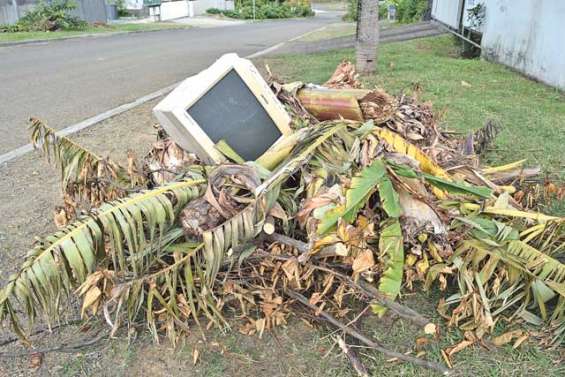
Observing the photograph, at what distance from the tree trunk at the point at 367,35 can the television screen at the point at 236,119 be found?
5.66m

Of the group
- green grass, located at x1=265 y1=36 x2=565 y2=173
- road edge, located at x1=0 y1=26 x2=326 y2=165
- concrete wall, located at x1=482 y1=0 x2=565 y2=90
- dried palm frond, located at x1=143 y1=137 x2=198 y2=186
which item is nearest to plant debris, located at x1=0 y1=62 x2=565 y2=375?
dried palm frond, located at x1=143 y1=137 x2=198 y2=186

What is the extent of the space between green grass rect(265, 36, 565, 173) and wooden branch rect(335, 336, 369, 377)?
8.36ft

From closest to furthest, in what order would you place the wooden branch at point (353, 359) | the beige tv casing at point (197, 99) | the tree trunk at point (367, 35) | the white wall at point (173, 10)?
the wooden branch at point (353, 359)
the beige tv casing at point (197, 99)
the tree trunk at point (367, 35)
the white wall at point (173, 10)

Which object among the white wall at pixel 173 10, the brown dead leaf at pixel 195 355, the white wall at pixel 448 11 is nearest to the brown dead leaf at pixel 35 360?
the brown dead leaf at pixel 195 355

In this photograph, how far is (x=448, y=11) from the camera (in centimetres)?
1593

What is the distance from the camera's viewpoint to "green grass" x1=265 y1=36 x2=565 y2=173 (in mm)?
4594

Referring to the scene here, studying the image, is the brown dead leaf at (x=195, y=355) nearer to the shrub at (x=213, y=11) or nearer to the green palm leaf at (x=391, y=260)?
the green palm leaf at (x=391, y=260)

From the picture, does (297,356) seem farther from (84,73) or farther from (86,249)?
(84,73)

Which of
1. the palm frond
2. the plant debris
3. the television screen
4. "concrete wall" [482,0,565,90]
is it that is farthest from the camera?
"concrete wall" [482,0,565,90]

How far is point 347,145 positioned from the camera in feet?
9.14

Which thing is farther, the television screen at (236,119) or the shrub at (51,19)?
the shrub at (51,19)

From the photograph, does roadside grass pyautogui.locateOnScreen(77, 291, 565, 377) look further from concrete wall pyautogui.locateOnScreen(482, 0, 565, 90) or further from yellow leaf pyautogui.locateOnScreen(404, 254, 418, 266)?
concrete wall pyautogui.locateOnScreen(482, 0, 565, 90)

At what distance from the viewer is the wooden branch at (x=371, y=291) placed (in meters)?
2.28

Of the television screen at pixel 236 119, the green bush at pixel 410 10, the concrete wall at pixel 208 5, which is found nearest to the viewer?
the television screen at pixel 236 119
